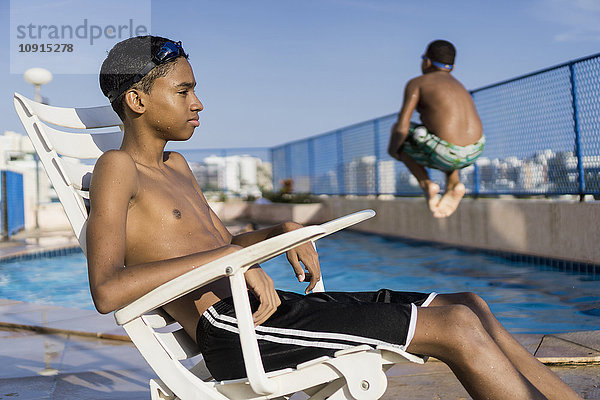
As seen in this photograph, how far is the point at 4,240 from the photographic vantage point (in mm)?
12297

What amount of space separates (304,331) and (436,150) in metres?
4.55

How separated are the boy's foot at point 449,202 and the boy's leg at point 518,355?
3971 millimetres

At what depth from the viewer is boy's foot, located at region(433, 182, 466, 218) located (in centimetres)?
600

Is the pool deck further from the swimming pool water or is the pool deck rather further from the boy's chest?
the swimming pool water

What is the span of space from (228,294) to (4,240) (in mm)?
11681

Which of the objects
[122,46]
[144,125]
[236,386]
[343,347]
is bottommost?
[236,386]

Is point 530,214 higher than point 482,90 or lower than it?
lower

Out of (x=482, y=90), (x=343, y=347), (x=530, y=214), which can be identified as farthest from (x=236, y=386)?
(x=482, y=90)

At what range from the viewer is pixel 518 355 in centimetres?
187

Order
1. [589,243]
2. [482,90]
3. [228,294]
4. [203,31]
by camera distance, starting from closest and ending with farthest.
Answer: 1. [228,294]
2. [589,243]
3. [482,90]
4. [203,31]

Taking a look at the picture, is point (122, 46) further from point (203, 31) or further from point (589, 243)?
point (203, 31)

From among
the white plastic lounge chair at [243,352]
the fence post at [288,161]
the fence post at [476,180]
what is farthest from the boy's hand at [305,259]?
the fence post at [288,161]

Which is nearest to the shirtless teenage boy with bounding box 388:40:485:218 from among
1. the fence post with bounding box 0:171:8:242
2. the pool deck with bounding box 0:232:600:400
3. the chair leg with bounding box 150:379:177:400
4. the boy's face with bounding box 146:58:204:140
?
the pool deck with bounding box 0:232:600:400

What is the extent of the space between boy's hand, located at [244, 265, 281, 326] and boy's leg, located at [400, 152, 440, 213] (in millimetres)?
4498
